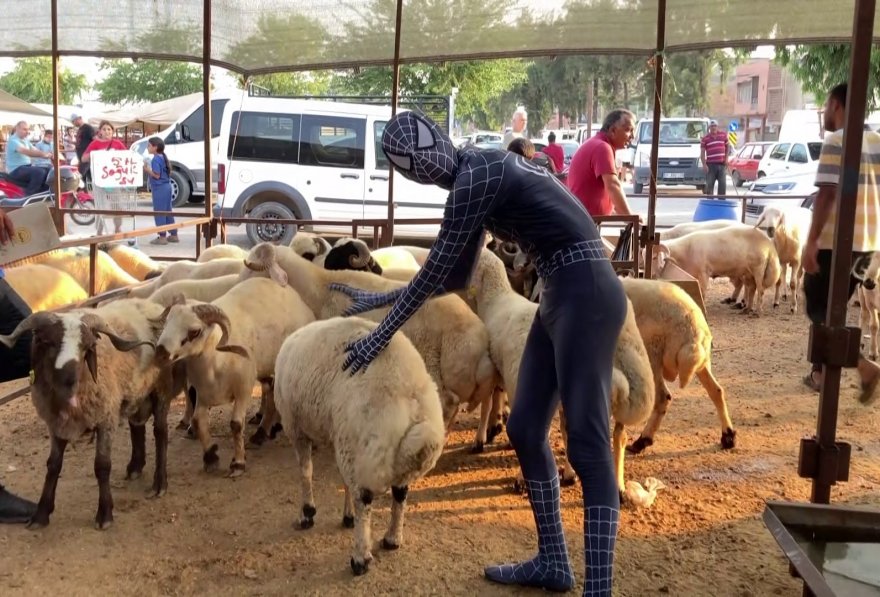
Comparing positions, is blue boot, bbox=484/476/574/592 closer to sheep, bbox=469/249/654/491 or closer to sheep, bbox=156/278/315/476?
sheep, bbox=469/249/654/491

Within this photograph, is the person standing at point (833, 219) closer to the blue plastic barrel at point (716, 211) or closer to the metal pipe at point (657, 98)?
the metal pipe at point (657, 98)

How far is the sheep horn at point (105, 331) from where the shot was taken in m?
4.28

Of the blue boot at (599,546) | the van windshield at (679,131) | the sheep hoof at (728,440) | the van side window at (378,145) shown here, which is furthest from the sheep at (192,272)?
the van windshield at (679,131)

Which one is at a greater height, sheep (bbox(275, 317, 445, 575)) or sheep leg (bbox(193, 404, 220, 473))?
sheep (bbox(275, 317, 445, 575))

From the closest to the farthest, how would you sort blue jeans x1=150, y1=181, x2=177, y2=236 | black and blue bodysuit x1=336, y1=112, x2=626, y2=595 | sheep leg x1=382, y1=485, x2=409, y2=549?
black and blue bodysuit x1=336, y1=112, x2=626, y2=595 < sheep leg x1=382, y1=485, x2=409, y2=549 < blue jeans x1=150, y1=181, x2=177, y2=236

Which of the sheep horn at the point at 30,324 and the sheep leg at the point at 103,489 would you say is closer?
the sheep horn at the point at 30,324

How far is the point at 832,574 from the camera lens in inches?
125

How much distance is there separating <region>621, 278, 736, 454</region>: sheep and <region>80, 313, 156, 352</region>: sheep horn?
10.8ft

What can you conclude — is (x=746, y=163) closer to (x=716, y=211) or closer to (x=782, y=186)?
(x=782, y=186)

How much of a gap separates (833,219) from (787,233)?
6.24m

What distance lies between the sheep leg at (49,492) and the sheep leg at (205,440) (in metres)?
0.88

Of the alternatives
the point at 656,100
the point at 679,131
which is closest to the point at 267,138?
the point at 656,100

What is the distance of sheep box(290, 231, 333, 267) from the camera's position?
6535mm

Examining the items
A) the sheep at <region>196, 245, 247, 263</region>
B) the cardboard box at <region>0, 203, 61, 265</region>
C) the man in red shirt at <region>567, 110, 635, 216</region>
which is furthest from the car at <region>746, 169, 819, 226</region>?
the cardboard box at <region>0, 203, 61, 265</region>
